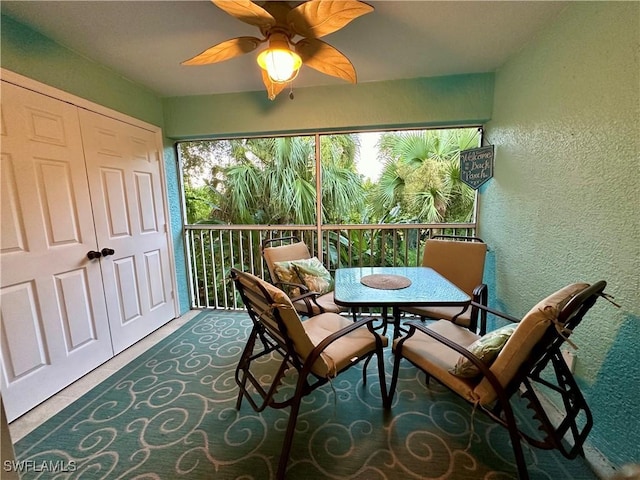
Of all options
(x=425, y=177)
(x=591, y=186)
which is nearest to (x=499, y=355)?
(x=591, y=186)

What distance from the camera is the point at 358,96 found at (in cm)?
251

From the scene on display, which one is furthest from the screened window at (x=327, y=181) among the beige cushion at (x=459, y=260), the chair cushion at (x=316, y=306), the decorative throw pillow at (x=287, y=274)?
the chair cushion at (x=316, y=306)

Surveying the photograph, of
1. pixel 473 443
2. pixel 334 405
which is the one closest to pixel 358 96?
pixel 334 405

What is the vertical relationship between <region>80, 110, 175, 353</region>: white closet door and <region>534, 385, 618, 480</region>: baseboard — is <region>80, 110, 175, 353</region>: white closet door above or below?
above

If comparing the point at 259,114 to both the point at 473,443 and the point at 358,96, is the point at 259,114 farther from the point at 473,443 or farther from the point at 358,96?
the point at 473,443

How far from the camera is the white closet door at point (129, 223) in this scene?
84.0 inches

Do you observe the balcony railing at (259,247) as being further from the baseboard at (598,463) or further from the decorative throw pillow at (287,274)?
the baseboard at (598,463)

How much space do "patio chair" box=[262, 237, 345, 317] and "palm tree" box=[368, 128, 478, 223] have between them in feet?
4.94

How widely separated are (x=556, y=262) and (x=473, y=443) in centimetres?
111

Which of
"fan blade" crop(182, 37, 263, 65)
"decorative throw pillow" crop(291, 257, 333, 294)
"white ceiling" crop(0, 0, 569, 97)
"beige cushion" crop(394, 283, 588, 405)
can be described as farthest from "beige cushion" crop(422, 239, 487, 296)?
"fan blade" crop(182, 37, 263, 65)

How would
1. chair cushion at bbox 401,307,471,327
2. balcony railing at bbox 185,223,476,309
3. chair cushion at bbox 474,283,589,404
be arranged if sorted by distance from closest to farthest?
1. chair cushion at bbox 474,283,589,404
2. chair cushion at bbox 401,307,471,327
3. balcony railing at bbox 185,223,476,309

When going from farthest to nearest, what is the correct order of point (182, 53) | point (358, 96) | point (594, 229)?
point (358, 96), point (182, 53), point (594, 229)

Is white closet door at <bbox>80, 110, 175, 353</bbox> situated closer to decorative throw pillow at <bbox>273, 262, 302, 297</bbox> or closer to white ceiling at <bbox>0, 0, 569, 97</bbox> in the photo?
white ceiling at <bbox>0, 0, 569, 97</bbox>

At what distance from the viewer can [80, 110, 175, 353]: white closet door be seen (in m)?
2.13
